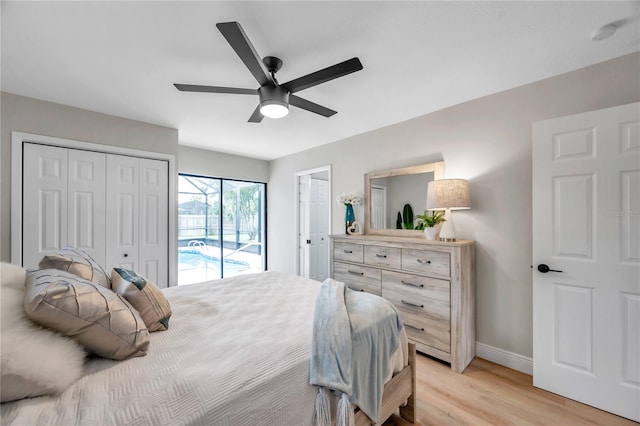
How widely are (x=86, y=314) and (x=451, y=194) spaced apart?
2632 mm

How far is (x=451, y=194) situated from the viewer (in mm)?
2455

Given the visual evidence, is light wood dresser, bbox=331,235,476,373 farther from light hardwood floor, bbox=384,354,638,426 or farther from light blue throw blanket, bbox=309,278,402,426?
light blue throw blanket, bbox=309,278,402,426

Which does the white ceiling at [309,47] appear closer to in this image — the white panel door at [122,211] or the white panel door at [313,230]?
the white panel door at [122,211]

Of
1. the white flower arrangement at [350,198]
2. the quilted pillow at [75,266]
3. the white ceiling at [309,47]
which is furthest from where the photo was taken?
the white flower arrangement at [350,198]

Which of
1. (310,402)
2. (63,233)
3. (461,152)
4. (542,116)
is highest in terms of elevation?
(542,116)

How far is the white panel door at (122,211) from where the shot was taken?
9.86 feet

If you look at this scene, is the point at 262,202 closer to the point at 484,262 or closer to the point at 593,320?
the point at 484,262

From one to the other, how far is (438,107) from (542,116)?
88 centimetres

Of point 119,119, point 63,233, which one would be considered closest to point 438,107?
point 119,119

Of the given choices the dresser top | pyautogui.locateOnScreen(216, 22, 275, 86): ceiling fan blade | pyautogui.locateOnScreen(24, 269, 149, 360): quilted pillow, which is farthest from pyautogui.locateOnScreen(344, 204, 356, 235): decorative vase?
pyautogui.locateOnScreen(24, 269, 149, 360): quilted pillow

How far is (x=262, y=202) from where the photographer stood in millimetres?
5336

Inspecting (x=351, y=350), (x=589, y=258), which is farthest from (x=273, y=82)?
(x=589, y=258)

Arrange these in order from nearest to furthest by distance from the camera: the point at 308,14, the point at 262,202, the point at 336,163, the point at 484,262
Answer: the point at 308,14 < the point at 484,262 < the point at 336,163 < the point at 262,202

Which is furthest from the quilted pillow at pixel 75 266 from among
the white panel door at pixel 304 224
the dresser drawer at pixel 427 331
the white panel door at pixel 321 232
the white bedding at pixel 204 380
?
the white panel door at pixel 321 232
